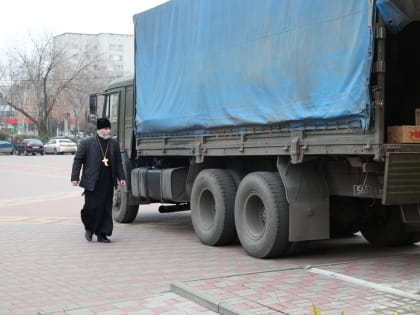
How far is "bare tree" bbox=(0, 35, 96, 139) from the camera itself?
222 feet

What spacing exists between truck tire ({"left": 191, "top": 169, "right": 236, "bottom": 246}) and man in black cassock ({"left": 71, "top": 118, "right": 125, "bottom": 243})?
1.39m

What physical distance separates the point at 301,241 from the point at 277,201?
2.04 ft

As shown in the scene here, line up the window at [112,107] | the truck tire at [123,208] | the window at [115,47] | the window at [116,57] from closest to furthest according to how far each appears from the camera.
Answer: the truck tire at [123,208] → the window at [112,107] → the window at [116,57] → the window at [115,47]

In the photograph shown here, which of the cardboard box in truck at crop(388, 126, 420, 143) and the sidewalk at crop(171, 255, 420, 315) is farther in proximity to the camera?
the cardboard box in truck at crop(388, 126, 420, 143)

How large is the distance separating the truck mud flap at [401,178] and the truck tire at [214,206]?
3044 mm

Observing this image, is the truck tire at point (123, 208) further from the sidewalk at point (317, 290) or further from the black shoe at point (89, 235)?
the sidewalk at point (317, 290)

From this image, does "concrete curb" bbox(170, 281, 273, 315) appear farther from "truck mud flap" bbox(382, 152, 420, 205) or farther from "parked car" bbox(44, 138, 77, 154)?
"parked car" bbox(44, 138, 77, 154)

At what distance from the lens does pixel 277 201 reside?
7.66 m

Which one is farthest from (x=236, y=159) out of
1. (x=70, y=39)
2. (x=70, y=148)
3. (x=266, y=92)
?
(x=70, y=39)

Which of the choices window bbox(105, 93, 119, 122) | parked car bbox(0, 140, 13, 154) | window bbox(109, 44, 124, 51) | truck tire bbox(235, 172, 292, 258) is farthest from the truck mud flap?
window bbox(109, 44, 124, 51)

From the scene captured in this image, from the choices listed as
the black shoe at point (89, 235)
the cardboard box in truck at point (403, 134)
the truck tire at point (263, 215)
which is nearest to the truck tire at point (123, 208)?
the black shoe at point (89, 235)

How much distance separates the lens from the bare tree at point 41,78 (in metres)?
67.6

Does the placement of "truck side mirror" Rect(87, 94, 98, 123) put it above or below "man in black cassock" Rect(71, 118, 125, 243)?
above

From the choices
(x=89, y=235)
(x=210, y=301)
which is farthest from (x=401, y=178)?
(x=89, y=235)
